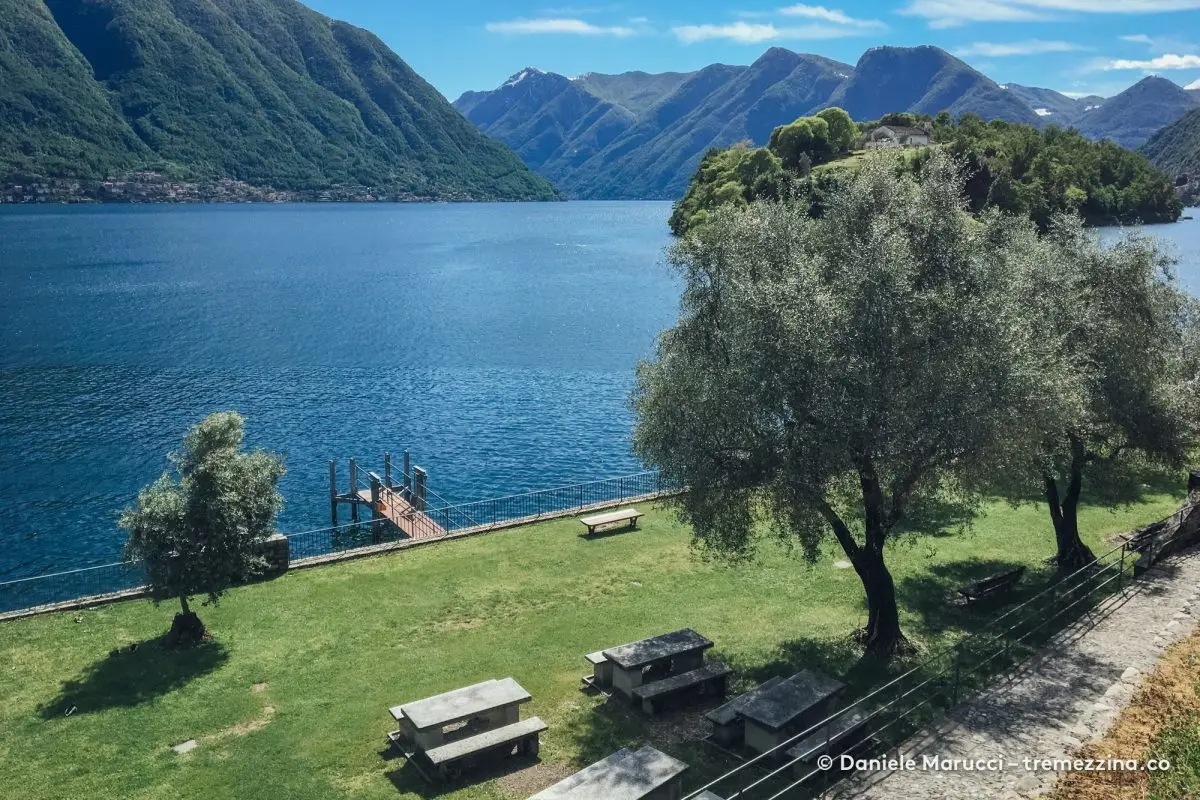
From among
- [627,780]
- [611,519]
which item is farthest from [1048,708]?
[611,519]

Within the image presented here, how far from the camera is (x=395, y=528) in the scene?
4097 cm

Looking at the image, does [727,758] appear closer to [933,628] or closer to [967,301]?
[933,628]

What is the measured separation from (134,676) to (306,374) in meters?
54.6

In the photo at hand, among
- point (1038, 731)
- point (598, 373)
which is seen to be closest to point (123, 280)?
point (598, 373)

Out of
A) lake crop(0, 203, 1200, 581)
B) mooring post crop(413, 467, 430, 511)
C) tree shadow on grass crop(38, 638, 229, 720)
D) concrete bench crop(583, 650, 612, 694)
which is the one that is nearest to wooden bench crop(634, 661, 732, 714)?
concrete bench crop(583, 650, 612, 694)

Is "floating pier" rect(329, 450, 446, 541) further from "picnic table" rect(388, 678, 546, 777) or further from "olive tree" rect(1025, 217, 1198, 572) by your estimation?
"olive tree" rect(1025, 217, 1198, 572)

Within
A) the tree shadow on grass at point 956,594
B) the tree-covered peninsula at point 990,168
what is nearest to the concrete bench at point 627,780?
the tree shadow on grass at point 956,594

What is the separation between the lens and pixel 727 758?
57.4 feet

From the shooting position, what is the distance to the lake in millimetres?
48094

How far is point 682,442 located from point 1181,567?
16.9m

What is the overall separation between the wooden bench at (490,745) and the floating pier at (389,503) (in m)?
20.1

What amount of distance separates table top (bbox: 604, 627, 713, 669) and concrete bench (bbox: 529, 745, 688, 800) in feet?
12.1

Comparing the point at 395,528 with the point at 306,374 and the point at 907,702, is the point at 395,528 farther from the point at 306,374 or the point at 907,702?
the point at 306,374

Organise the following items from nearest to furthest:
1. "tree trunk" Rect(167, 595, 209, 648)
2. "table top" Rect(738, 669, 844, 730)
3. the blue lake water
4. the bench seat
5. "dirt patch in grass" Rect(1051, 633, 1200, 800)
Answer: "dirt patch in grass" Rect(1051, 633, 1200, 800), the bench seat, "table top" Rect(738, 669, 844, 730), "tree trunk" Rect(167, 595, 209, 648), the blue lake water
